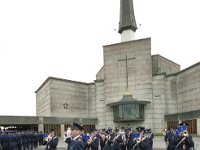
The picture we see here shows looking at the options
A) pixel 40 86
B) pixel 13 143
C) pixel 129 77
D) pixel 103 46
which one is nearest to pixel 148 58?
pixel 129 77

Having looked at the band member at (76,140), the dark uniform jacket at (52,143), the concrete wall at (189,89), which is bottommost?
the dark uniform jacket at (52,143)

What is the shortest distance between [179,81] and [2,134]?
3272 cm

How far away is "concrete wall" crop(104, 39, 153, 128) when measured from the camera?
46.8 metres

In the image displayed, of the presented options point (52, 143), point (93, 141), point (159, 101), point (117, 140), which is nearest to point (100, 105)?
point (159, 101)

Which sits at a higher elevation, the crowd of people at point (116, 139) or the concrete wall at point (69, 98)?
the concrete wall at point (69, 98)

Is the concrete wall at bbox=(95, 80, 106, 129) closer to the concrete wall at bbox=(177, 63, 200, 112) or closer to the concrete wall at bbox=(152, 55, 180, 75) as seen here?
the concrete wall at bbox=(152, 55, 180, 75)

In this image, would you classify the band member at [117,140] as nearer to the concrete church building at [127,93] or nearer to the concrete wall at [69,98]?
the concrete church building at [127,93]

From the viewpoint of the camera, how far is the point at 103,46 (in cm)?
5038

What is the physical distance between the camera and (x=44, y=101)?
49812 millimetres

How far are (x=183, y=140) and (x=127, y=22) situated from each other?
5151 cm

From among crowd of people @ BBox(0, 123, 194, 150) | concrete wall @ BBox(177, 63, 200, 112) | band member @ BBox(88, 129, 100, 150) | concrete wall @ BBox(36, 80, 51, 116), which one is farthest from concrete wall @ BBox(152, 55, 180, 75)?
band member @ BBox(88, 129, 100, 150)

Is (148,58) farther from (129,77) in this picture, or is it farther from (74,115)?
(74,115)

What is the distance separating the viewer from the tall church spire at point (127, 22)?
60031 mm

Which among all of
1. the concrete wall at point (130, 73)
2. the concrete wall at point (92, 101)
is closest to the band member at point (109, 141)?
the concrete wall at point (130, 73)
